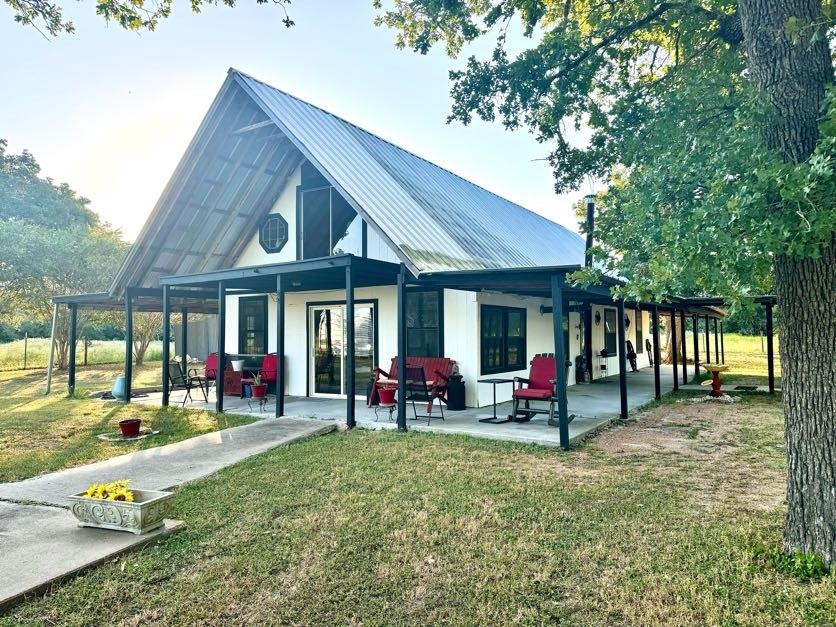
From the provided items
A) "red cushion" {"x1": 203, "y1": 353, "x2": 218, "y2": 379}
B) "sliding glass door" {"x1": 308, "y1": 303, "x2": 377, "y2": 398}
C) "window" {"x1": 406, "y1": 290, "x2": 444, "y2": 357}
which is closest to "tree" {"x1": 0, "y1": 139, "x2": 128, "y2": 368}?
"red cushion" {"x1": 203, "y1": 353, "x2": 218, "y2": 379}

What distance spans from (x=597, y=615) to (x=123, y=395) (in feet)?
39.6

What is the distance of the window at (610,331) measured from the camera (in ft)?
55.6

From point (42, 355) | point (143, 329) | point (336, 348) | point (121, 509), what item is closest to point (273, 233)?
point (336, 348)

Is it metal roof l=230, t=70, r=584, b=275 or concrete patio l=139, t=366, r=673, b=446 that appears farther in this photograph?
metal roof l=230, t=70, r=584, b=275

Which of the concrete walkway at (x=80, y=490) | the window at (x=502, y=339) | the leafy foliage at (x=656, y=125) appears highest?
the leafy foliage at (x=656, y=125)

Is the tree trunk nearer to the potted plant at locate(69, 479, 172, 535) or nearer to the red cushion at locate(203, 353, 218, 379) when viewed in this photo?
the potted plant at locate(69, 479, 172, 535)

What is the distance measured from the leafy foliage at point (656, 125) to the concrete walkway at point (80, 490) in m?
4.08

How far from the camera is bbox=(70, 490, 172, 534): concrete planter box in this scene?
396 cm

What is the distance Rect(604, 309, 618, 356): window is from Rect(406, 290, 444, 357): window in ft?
27.7

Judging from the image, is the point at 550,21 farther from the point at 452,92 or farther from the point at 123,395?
the point at 123,395

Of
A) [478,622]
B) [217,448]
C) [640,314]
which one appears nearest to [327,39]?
[217,448]

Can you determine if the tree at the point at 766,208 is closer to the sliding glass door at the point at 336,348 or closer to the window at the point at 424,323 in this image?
the window at the point at 424,323

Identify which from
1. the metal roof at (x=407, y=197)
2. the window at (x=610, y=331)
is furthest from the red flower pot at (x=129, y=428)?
the window at (x=610, y=331)

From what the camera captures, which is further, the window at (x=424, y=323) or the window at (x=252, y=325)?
the window at (x=252, y=325)
